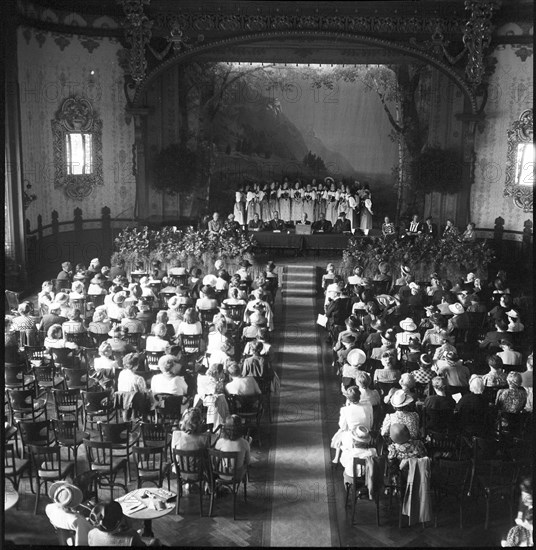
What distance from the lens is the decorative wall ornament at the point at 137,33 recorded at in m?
24.5

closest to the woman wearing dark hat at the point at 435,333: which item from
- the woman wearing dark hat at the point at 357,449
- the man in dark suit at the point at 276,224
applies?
the woman wearing dark hat at the point at 357,449

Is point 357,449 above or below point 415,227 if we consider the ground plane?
below

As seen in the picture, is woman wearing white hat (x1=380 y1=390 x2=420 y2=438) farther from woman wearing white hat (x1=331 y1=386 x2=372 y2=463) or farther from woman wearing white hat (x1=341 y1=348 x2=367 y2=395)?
woman wearing white hat (x1=341 y1=348 x2=367 y2=395)

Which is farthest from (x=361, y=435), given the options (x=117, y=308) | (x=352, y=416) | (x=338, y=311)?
(x=117, y=308)

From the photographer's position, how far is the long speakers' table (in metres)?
25.7

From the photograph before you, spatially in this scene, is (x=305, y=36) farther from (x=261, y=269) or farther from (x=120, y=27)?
(x=261, y=269)

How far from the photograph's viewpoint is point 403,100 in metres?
28.2

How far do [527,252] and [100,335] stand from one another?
1537 centimetres

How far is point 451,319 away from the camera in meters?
16.1

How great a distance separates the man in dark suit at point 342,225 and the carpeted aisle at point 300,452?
8.48 metres

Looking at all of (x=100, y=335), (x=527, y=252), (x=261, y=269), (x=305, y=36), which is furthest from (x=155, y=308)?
(x=527, y=252)

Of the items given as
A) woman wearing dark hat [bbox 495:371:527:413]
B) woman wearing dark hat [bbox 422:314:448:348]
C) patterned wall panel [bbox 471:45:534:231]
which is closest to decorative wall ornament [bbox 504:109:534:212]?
patterned wall panel [bbox 471:45:534:231]

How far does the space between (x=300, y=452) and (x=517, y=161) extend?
17233 mm

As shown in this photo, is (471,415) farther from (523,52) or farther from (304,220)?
(304,220)
